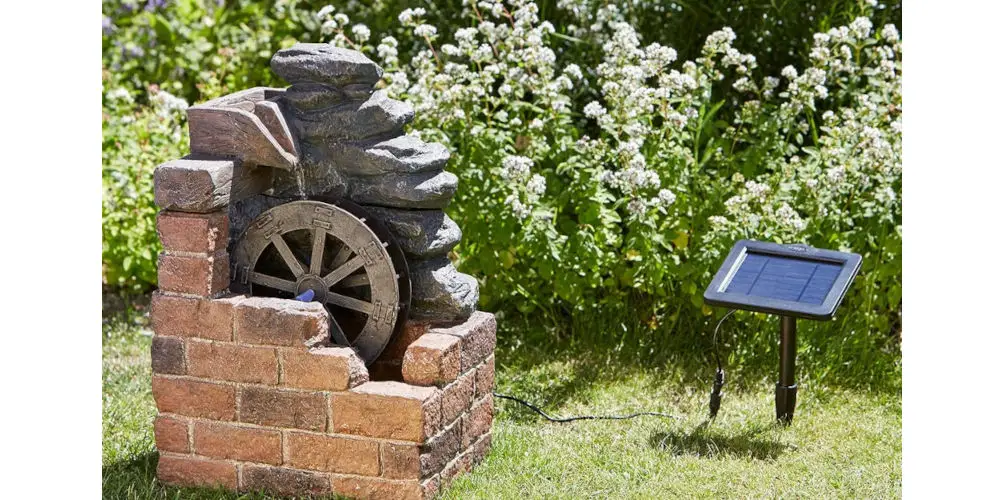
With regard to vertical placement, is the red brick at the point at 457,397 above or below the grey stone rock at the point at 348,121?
below

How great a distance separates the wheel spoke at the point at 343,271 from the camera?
4.25 metres

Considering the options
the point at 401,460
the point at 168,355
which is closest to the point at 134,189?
the point at 168,355

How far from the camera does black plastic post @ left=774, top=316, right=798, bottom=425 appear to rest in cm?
485

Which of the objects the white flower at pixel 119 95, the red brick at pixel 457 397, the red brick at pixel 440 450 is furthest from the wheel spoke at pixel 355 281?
the white flower at pixel 119 95

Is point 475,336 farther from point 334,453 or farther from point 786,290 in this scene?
point 786,290

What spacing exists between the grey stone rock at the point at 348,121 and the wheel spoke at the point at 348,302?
0.54 metres

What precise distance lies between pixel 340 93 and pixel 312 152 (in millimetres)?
231

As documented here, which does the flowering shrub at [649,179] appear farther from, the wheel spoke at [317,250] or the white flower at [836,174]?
the wheel spoke at [317,250]

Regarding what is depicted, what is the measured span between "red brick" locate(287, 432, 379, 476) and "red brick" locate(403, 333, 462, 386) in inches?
10.3

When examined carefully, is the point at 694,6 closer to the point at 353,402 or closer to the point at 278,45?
the point at 278,45

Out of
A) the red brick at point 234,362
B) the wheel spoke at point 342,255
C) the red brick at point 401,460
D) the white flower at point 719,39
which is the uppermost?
the white flower at point 719,39

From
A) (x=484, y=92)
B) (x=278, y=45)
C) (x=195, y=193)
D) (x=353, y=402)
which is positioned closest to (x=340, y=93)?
(x=195, y=193)

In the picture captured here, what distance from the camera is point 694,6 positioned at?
280 inches

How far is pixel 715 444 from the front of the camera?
485cm
